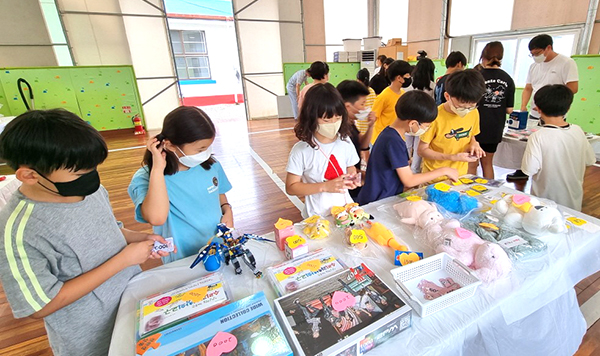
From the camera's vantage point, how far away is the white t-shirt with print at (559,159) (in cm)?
171

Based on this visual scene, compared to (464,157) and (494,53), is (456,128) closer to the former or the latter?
(464,157)

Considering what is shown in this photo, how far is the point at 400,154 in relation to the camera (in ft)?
4.83

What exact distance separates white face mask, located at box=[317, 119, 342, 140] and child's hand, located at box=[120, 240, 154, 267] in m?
0.85

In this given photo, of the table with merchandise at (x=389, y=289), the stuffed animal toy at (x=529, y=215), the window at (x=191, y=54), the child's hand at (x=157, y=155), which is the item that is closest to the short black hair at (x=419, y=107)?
the table with merchandise at (x=389, y=289)

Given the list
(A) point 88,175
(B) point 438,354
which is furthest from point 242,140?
(B) point 438,354

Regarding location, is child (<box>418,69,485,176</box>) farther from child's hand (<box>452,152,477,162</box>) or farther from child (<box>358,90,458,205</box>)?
child (<box>358,90,458,205</box>)

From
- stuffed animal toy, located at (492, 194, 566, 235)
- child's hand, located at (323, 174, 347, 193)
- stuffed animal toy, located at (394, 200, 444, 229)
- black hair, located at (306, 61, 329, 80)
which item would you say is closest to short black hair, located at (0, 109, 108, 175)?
child's hand, located at (323, 174, 347, 193)

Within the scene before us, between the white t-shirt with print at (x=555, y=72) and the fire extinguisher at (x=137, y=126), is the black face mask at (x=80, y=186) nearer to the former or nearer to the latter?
the white t-shirt with print at (x=555, y=72)

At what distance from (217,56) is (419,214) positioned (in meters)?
13.4

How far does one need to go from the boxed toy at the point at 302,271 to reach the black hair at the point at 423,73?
3.05 meters

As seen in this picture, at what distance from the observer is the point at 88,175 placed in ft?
2.60

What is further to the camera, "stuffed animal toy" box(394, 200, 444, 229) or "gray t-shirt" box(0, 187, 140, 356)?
"stuffed animal toy" box(394, 200, 444, 229)

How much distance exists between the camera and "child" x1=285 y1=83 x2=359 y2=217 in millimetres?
1290

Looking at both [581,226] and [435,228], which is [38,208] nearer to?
[435,228]
